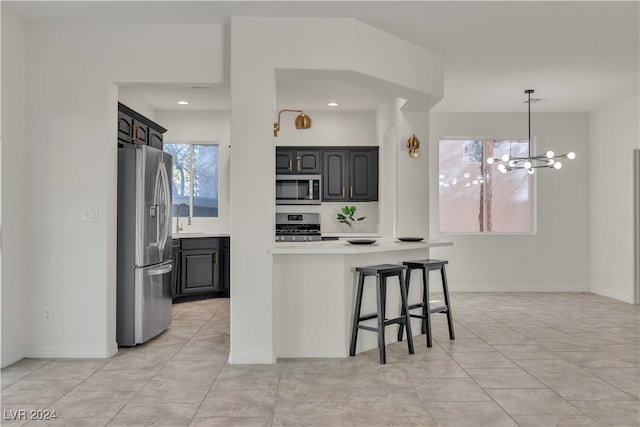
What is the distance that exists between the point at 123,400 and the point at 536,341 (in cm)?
347

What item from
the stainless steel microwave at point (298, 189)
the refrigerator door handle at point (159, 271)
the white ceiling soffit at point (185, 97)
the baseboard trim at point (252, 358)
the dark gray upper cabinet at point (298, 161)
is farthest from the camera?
the dark gray upper cabinet at point (298, 161)

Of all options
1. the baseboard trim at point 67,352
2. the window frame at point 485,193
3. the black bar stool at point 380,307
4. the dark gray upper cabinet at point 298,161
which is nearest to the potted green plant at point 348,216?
the dark gray upper cabinet at point 298,161

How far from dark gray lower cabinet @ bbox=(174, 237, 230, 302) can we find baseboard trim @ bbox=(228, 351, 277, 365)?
3.11m

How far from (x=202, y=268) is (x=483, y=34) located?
449cm

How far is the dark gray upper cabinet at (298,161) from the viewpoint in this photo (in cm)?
771

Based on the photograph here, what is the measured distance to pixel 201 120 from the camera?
26.0 feet

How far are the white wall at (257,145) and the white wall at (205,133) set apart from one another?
3.79 m

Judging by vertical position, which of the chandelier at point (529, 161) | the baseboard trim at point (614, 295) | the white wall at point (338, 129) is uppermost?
the white wall at point (338, 129)

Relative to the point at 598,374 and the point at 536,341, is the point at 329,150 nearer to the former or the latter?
the point at 536,341

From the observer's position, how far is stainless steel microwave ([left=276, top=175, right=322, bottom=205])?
24.9 feet

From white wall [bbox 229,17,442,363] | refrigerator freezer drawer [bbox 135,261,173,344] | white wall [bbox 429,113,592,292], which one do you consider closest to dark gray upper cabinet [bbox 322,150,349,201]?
white wall [bbox 429,113,592,292]

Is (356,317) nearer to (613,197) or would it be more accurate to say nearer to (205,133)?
(205,133)

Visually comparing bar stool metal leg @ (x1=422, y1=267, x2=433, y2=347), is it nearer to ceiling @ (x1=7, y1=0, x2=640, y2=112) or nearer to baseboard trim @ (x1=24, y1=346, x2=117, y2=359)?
ceiling @ (x1=7, y1=0, x2=640, y2=112)

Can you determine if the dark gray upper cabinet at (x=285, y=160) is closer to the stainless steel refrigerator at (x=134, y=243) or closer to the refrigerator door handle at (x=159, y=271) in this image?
the refrigerator door handle at (x=159, y=271)
